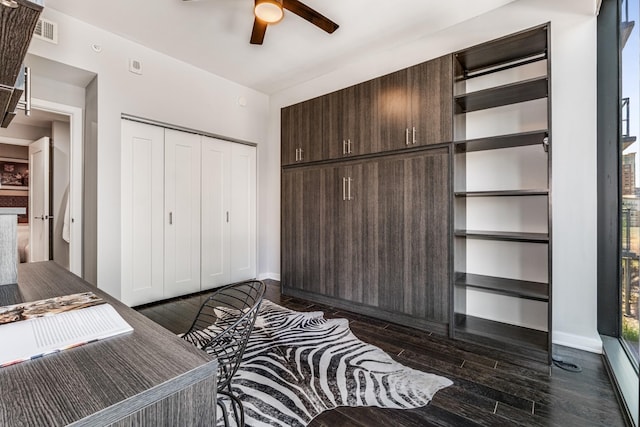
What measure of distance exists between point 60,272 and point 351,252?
7.64ft

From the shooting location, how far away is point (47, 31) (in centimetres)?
266

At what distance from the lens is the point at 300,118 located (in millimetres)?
3678

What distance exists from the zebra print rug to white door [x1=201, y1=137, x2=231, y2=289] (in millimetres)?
1624

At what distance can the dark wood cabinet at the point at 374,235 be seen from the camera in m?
2.65

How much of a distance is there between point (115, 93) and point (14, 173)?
371 cm

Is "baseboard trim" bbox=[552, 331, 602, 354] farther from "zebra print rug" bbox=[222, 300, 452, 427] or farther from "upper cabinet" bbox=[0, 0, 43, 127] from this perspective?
"upper cabinet" bbox=[0, 0, 43, 127]

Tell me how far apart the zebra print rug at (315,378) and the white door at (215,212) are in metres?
1.62

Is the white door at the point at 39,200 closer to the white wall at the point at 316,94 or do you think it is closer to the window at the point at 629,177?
the white wall at the point at 316,94

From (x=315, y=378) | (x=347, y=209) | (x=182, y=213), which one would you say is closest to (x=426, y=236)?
(x=347, y=209)

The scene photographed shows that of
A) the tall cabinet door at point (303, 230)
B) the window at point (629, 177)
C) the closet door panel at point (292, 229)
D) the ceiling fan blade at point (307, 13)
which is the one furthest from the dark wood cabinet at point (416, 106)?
the closet door panel at point (292, 229)

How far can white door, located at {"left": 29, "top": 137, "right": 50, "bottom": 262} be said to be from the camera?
13.5 ft

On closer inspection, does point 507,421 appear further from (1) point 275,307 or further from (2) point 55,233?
(2) point 55,233

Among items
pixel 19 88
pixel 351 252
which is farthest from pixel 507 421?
pixel 19 88

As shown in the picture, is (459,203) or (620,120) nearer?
(620,120)
